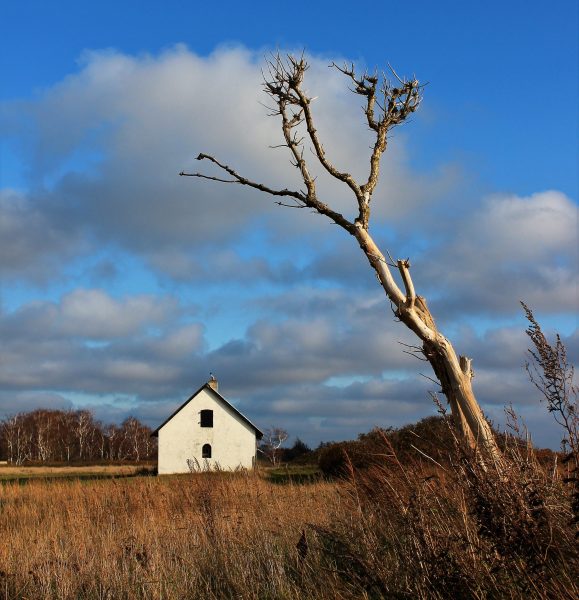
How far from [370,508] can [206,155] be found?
5.06 m

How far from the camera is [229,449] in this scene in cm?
4203

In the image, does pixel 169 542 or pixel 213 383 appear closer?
pixel 169 542

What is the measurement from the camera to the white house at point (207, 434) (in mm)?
41750

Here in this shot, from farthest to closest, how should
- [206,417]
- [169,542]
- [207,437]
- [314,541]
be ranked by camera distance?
1. [206,417]
2. [207,437]
3. [169,542]
4. [314,541]

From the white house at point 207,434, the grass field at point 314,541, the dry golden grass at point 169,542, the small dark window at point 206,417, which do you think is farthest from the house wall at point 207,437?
the grass field at point 314,541

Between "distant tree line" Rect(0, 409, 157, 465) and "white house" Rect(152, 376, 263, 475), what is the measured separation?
1436 inches

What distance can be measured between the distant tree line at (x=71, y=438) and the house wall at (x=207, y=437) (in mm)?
36471

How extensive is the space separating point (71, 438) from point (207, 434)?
4362cm

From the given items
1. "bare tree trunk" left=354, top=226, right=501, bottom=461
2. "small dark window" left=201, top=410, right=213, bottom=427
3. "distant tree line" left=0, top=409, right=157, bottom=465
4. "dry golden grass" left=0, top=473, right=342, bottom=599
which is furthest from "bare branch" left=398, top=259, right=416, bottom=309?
"distant tree line" left=0, top=409, right=157, bottom=465

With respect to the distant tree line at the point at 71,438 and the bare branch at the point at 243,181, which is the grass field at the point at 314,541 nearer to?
the bare branch at the point at 243,181

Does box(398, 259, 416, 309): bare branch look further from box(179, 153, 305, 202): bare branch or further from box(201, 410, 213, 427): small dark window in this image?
box(201, 410, 213, 427): small dark window

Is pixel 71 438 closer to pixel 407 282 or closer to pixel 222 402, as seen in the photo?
pixel 222 402

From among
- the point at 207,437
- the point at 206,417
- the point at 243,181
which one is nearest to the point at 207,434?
the point at 207,437

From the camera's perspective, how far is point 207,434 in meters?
42.3
